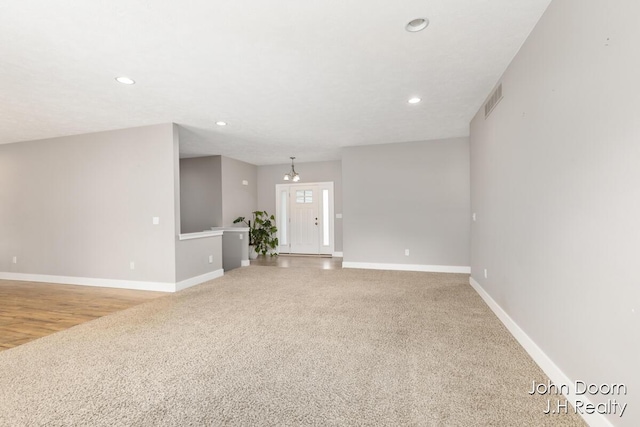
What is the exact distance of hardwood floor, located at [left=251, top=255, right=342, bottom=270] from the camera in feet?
22.3

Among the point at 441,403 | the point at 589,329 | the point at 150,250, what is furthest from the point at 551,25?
the point at 150,250

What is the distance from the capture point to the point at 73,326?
3.26 metres

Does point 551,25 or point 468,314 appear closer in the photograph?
point 551,25

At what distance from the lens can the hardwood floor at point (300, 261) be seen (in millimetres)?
6812

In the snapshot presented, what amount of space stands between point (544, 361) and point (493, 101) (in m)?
2.75

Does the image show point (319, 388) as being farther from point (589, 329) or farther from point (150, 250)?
point (150, 250)

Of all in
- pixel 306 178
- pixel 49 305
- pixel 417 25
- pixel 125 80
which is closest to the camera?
pixel 417 25

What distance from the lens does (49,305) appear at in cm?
402

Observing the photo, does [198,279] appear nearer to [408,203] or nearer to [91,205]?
[91,205]

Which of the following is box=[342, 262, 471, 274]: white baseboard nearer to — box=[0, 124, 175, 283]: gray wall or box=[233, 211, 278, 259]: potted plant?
box=[233, 211, 278, 259]: potted plant

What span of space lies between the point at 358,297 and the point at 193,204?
5286mm

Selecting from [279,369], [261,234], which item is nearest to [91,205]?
[261,234]

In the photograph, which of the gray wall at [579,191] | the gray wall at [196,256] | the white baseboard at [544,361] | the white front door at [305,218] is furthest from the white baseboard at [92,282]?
the gray wall at [579,191]

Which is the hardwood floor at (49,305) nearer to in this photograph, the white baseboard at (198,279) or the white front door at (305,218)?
the white baseboard at (198,279)
